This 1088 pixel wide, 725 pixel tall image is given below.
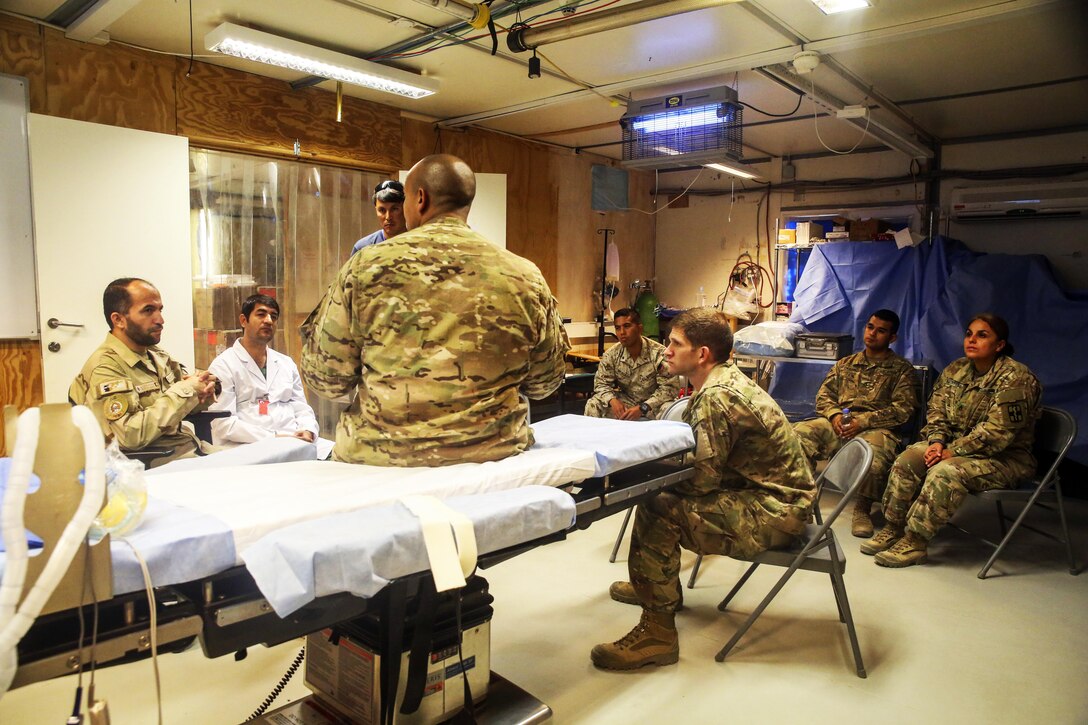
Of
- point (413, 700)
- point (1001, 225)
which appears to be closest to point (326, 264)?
point (413, 700)

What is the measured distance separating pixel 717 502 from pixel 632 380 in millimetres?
2457

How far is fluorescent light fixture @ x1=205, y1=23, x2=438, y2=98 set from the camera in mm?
3746

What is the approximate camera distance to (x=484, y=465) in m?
2.07

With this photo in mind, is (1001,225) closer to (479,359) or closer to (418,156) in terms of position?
(418,156)

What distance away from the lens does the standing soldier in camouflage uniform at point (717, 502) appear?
2.66m

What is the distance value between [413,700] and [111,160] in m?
3.54

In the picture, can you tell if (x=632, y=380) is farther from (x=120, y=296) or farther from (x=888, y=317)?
(x=120, y=296)

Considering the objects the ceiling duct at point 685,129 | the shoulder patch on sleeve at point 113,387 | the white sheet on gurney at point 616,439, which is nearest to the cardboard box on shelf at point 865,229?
the ceiling duct at point 685,129

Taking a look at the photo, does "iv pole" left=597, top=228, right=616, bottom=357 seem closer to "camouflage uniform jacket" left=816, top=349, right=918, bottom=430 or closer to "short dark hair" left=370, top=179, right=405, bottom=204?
"camouflage uniform jacket" left=816, top=349, right=918, bottom=430

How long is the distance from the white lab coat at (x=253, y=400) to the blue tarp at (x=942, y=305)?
3.96 m

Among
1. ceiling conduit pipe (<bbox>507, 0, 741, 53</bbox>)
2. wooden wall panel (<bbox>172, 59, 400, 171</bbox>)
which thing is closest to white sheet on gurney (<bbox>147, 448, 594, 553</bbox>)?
ceiling conduit pipe (<bbox>507, 0, 741, 53</bbox>)

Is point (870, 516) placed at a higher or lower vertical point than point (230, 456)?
lower

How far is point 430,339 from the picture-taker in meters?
2.04

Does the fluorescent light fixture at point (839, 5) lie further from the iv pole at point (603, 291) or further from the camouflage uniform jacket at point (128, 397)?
the iv pole at point (603, 291)
